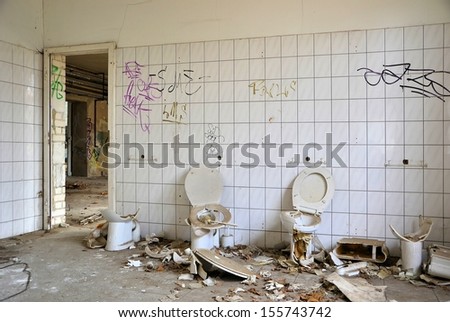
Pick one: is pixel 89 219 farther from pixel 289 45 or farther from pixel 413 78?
pixel 413 78

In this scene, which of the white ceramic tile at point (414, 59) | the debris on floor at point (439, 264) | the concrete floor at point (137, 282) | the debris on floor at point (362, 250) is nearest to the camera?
the concrete floor at point (137, 282)

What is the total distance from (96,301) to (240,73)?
2544 mm

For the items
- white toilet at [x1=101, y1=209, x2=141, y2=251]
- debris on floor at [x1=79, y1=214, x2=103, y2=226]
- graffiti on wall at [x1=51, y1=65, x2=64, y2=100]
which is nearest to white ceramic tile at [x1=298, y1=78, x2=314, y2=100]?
white toilet at [x1=101, y1=209, x2=141, y2=251]

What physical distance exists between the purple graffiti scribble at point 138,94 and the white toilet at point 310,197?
1810mm

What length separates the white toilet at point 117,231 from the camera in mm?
3939

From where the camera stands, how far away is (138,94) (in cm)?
439

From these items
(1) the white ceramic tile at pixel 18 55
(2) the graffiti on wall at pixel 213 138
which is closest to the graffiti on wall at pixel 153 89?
(2) the graffiti on wall at pixel 213 138

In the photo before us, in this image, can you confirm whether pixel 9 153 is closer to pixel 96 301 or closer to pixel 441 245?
pixel 96 301

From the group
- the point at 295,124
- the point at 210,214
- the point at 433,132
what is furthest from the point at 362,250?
the point at 210,214

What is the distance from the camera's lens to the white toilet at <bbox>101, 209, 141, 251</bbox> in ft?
12.9

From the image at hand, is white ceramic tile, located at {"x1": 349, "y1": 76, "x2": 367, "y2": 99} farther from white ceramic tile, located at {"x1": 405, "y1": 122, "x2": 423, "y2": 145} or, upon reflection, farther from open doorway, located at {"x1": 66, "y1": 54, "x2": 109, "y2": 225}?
open doorway, located at {"x1": 66, "y1": 54, "x2": 109, "y2": 225}

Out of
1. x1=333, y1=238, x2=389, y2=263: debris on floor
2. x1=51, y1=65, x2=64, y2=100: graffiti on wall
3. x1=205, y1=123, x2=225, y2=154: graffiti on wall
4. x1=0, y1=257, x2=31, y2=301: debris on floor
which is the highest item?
x1=51, y1=65, x2=64, y2=100: graffiti on wall

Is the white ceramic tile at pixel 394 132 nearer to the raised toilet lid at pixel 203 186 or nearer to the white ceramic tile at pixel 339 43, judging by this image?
the white ceramic tile at pixel 339 43

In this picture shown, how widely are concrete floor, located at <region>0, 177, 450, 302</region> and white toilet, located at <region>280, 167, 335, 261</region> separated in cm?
46
